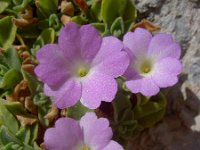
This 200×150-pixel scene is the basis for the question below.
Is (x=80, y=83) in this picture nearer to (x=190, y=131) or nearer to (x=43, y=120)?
(x=43, y=120)

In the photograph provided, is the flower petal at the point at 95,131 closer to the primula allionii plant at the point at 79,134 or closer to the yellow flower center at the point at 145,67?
the primula allionii plant at the point at 79,134

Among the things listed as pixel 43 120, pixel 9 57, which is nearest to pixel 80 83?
pixel 43 120

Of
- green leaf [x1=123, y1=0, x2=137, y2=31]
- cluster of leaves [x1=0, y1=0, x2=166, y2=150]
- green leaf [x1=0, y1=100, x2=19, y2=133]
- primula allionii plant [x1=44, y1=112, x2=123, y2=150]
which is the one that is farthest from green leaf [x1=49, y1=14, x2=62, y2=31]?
primula allionii plant [x1=44, y1=112, x2=123, y2=150]

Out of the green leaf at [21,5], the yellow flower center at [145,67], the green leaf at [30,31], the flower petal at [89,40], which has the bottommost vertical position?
the green leaf at [30,31]

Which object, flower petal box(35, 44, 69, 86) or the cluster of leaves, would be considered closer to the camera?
flower petal box(35, 44, 69, 86)

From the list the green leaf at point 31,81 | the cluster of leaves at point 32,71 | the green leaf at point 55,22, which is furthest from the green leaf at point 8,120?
the green leaf at point 55,22

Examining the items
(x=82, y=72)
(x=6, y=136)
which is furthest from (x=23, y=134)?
(x=82, y=72)

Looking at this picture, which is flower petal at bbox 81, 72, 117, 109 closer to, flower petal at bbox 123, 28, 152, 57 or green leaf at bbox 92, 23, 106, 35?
flower petal at bbox 123, 28, 152, 57
